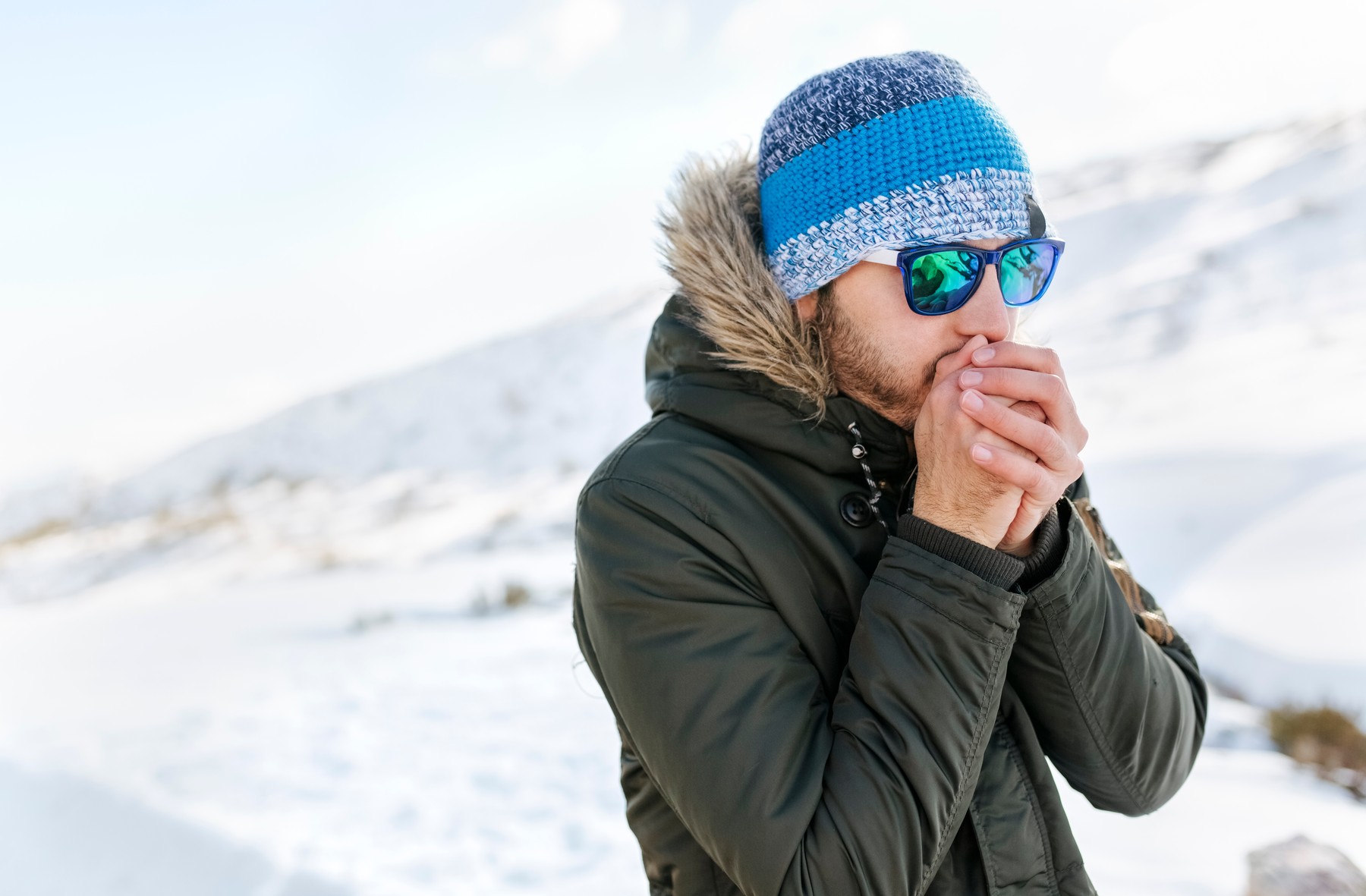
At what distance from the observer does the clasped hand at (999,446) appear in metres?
1.20

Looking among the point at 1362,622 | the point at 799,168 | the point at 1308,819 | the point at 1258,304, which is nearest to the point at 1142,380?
the point at 1258,304

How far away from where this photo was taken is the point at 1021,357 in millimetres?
1264

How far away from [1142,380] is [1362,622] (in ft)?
18.0

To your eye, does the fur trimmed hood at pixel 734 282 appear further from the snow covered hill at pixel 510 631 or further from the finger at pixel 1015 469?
the snow covered hill at pixel 510 631

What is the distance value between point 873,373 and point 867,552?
309 mm

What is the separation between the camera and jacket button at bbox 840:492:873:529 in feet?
4.69

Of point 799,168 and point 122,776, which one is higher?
point 799,168

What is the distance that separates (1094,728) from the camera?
1377 millimetres

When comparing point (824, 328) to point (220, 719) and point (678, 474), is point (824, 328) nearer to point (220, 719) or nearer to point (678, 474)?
point (678, 474)

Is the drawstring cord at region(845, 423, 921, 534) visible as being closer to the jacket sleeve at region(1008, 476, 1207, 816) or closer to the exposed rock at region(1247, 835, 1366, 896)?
the jacket sleeve at region(1008, 476, 1207, 816)

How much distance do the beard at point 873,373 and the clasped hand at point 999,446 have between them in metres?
0.15

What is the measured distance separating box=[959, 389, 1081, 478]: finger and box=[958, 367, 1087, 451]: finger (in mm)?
27

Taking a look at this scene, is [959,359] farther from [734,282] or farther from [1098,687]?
[1098,687]

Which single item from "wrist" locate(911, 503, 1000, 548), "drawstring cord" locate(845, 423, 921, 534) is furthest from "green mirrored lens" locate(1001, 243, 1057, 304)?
"wrist" locate(911, 503, 1000, 548)
